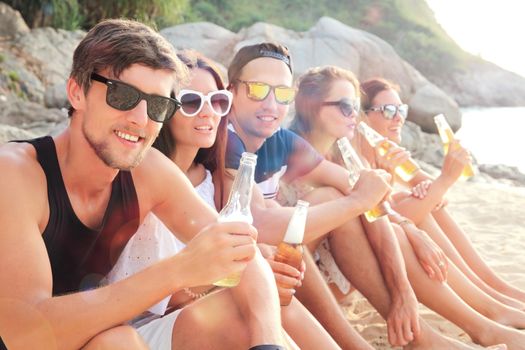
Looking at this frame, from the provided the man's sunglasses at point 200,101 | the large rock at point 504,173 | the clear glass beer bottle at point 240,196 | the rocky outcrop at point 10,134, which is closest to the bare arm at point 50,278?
the clear glass beer bottle at point 240,196

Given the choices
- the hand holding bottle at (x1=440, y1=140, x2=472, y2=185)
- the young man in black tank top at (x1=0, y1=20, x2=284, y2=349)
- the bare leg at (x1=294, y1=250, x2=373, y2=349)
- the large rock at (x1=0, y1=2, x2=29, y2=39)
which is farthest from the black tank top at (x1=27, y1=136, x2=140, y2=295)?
the large rock at (x1=0, y1=2, x2=29, y2=39)

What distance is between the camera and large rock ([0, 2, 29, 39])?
1149 cm

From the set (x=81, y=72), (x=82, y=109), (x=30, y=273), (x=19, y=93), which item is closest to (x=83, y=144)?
(x=82, y=109)

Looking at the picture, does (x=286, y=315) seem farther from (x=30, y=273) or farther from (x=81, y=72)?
(x=81, y=72)

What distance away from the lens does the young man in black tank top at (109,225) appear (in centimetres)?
190

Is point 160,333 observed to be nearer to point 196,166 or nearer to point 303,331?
point 303,331

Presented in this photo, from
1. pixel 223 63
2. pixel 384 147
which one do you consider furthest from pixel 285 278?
pixel 223 63

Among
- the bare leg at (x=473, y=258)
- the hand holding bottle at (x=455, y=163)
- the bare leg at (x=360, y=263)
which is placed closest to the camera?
the bare leg at (x=360, y=263)

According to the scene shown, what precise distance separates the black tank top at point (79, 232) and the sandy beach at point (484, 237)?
198 centimetres

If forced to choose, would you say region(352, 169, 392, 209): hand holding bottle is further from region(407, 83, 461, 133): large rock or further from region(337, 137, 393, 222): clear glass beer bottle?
region(407, 83, 461, 133): large rock

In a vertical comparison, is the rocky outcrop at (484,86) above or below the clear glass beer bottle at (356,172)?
below

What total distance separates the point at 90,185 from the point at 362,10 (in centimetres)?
5539

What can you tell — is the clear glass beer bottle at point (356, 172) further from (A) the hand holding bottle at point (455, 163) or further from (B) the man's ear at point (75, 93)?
(B) the man's ear at point (75, 93)

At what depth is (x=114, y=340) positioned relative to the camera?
191 centimetres
